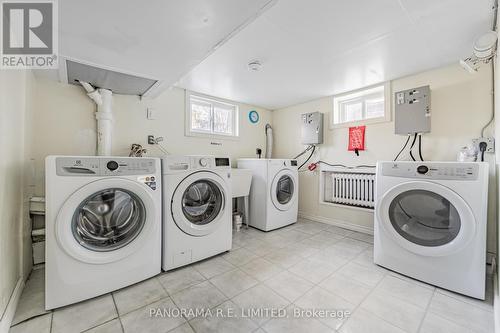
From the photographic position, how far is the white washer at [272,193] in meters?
2.55

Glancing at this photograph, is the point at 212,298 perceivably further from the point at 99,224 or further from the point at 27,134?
the point at 27,134

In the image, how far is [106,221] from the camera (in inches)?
57.3

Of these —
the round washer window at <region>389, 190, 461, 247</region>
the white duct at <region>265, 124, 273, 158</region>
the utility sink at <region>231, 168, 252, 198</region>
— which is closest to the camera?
the round washer window at <region>389, 190, 461, 247</region>

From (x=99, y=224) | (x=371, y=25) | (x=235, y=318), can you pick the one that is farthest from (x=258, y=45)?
(x=235, y=318)

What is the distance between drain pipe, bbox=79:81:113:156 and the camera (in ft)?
6.27

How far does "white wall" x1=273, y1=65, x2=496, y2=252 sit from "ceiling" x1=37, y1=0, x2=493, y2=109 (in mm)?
208

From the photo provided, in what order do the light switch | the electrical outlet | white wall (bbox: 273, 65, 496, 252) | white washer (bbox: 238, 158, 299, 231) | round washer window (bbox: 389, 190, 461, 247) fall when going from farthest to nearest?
white washer (bbox: 238, 158, 299, 231) < the light switch < white wall (bbox: 273, 65, 496, 252) < the electrical outlet < round washer window (bbox: 389, 190, 461, 247)

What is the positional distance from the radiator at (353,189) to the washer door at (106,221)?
2331mm

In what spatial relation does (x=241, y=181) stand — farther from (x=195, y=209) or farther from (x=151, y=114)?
(x=151, y=114)

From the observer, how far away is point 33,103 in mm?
A: 1737

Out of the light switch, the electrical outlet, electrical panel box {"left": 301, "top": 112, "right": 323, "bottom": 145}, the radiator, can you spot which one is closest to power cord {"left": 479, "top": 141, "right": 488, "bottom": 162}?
the electrical outlet

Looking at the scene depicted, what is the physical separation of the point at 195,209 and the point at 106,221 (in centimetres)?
67

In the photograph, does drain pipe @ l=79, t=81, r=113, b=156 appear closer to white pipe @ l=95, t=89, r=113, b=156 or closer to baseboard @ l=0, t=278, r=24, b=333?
white pipe @ l=95, t=89, r=113, b=156

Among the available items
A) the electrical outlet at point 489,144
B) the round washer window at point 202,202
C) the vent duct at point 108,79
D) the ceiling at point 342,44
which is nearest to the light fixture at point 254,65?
the ceiling at point 342,44
